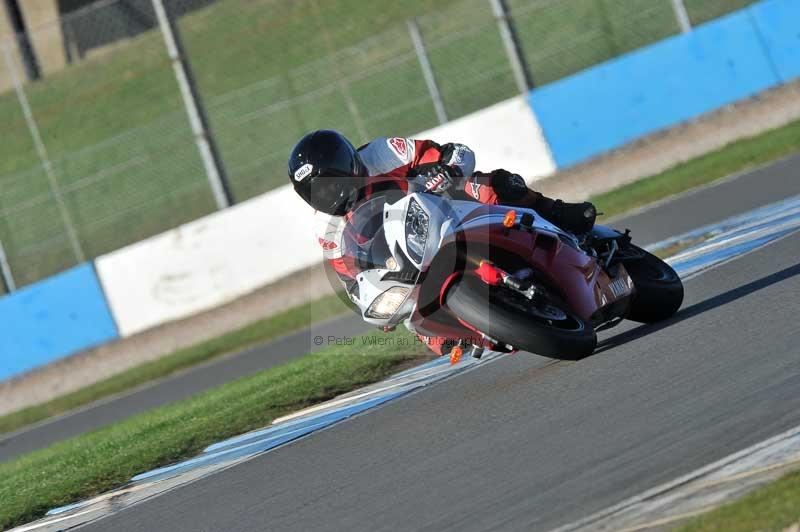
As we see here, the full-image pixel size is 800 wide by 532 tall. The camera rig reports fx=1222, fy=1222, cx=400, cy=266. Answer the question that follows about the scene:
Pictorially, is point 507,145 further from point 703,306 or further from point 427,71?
Answer: point 703,306

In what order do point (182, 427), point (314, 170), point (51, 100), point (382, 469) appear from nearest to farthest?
point (382, 469)
point (314, 170)
point (182, 427)
point (51, 100)

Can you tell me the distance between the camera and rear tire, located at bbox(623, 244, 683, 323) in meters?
7.15

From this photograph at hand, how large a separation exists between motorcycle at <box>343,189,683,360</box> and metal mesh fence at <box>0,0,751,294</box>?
1174 cm

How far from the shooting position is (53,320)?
18.0 m

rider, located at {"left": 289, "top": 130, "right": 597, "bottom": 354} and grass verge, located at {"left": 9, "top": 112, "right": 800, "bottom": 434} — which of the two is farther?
grass verge, located at {"left": 9, "top": 112, "right": 800, "bottom": 434}

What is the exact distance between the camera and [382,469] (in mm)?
5680

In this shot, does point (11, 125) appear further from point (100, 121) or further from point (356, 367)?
point (356, 367)

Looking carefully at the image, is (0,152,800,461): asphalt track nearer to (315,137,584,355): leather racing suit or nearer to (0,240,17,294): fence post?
(0,240,17,294): fence post

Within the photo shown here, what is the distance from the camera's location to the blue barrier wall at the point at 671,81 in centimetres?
1752

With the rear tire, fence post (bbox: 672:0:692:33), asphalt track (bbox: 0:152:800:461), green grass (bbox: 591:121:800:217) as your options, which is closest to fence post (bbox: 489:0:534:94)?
green grass (bbox: 591:121:800:217)

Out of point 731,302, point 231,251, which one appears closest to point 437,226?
point 731,302

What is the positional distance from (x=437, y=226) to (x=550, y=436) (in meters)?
1.33

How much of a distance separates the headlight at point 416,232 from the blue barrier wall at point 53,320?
41.0 feet

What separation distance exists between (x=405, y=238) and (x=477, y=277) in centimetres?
41
